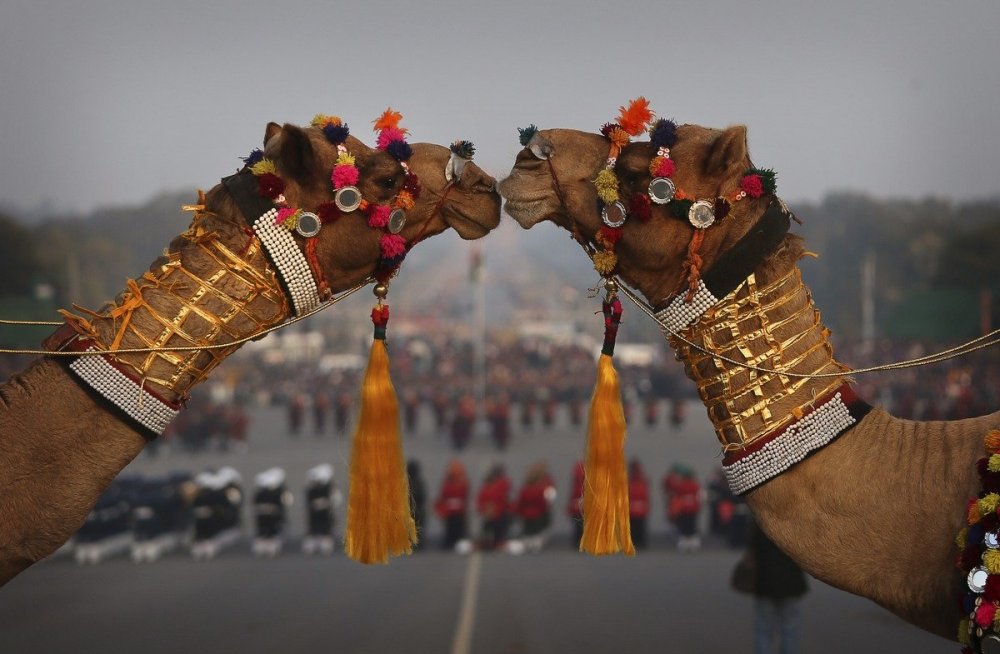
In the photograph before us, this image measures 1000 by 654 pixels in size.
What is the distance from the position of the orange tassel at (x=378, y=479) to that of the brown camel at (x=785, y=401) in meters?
0.87

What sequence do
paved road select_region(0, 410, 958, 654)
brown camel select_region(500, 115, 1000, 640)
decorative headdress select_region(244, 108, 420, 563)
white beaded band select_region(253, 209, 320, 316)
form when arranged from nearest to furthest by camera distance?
1. brown camel select_region(500, 115, 1000, 640)
2. white beaded band select_region(253, 209, 320, 316)
3. decorative headdress select_region(244, 108, 420, 563)
4. paved road select_region(0, 410, 958, 654)

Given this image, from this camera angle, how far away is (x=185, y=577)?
1576 cm

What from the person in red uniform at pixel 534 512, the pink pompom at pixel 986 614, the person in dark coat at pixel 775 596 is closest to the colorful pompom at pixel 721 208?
the pink pompom at pixel 986 614

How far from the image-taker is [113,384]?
11.6 ft

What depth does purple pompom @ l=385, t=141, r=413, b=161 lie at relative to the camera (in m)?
3.98

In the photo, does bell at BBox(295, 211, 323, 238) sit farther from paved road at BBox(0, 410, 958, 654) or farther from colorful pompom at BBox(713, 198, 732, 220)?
paved road at BBox(0, 410, 958, 654)

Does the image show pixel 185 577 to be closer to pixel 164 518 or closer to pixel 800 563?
pixel 164 518

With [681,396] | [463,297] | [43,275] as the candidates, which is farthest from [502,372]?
[463,297]

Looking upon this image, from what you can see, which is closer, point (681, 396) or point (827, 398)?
point (827, 398)

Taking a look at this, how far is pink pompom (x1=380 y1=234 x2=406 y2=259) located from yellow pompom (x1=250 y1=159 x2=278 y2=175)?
459 mm

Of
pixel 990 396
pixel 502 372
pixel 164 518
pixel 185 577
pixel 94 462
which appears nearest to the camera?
pixel 94 462

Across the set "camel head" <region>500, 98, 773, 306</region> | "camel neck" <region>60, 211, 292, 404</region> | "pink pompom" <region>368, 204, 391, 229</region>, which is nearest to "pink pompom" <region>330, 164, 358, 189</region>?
"pink pompom" <region>368, 204, 391, 229</region>

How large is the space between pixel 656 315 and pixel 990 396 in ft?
99.7

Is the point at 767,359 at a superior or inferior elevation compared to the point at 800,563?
superior
